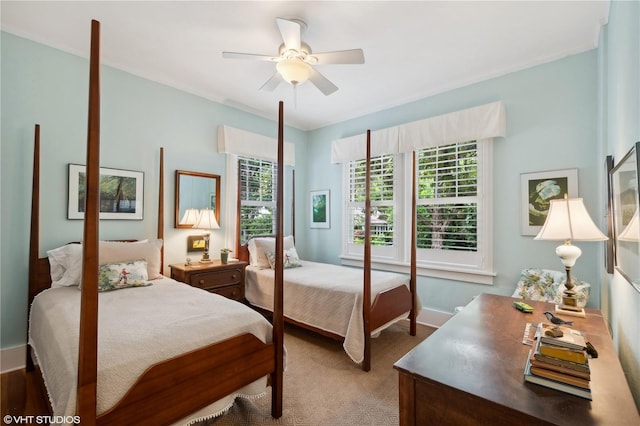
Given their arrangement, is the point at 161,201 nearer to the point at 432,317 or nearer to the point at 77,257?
the point at 77,257

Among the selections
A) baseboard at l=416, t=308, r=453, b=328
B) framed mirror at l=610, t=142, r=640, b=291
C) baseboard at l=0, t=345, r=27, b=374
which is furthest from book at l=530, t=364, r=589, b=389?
baseboard at l=0, t=345, r=27, b=374

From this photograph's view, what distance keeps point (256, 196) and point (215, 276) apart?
1431 millimetres

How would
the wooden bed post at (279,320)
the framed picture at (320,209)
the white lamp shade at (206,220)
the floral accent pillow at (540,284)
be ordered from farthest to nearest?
the framed picture at (320,209) < the white lamp shade at (206,220) < the floral accent pillow at (540,284) < the wooden bed post at (279,320)

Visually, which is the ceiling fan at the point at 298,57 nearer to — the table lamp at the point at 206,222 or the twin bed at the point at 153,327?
the twin bed at the point at 153,327

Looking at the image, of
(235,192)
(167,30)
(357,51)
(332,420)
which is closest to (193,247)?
(235,192)

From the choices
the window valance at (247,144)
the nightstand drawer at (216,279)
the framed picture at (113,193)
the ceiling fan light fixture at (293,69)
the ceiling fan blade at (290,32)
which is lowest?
the nightstand drawer at (216,279)

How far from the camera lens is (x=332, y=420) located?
6.24 feet

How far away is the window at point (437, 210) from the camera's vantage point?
3.29 metres

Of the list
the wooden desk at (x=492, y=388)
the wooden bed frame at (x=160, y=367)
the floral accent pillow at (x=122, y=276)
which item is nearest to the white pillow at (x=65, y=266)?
the floral accent pillow at (x=122, y=276)

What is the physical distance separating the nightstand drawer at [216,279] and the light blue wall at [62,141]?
0.54 meters

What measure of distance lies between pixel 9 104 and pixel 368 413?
367 centimetres

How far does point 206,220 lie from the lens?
136 inches

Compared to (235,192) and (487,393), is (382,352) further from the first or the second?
(235,192)

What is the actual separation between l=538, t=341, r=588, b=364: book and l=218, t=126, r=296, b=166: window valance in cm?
370
